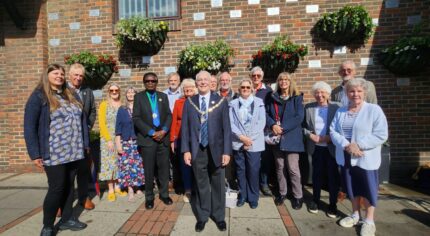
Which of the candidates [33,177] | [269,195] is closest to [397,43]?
[269,195]

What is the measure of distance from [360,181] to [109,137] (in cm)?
343

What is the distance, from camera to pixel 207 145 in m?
3.25

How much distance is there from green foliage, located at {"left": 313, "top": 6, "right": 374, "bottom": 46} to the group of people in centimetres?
159

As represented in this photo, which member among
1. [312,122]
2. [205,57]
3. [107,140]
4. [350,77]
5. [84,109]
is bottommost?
[107,140]

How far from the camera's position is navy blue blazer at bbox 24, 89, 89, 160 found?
287 centimetres

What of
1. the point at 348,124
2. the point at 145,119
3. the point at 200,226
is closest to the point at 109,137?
the point at 145,119

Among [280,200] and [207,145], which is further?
[280,200]

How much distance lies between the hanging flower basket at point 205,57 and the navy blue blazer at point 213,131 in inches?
78.6

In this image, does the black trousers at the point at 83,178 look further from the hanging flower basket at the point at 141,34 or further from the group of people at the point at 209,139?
the hanging flower basket at the point at 141,34

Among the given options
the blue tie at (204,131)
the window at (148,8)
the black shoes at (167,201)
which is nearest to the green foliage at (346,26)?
the window at (148,8)

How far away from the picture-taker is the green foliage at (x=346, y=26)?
495cm

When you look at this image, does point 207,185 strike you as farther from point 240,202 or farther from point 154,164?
point 154,164

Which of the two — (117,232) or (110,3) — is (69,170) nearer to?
(117,232)

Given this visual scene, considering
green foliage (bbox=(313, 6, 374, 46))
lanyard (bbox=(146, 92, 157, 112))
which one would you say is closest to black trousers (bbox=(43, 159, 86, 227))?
lanyard (bbox=(146, 92, 157, 112))
